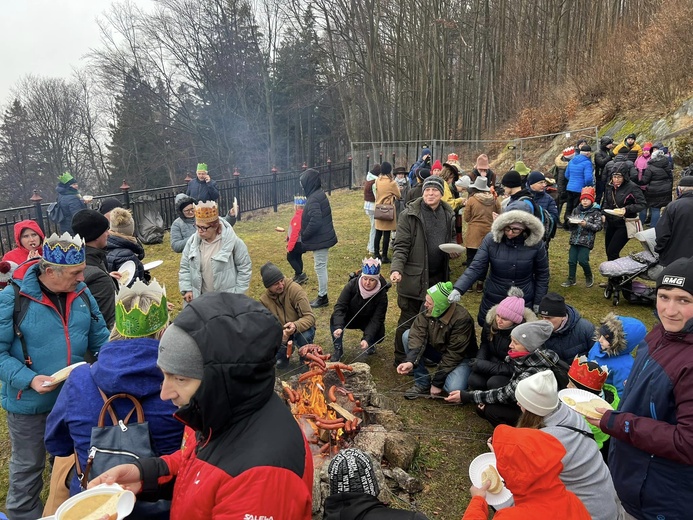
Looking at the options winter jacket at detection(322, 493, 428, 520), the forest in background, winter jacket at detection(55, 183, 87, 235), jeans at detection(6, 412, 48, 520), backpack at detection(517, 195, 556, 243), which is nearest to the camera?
winter jacket at detection(322, 493, 428, 520)

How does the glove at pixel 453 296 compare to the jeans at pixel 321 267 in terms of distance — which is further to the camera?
the jeans at pixel 321 267

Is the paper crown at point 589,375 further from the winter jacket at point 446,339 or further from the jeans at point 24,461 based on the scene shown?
the jeans at point 24,461

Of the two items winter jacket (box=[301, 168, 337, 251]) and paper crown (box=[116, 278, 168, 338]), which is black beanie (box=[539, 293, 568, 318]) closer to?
paper crown (box=[116, 278, 168, 338])

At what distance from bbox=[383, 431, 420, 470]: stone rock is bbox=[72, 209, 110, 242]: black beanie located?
2.99 m

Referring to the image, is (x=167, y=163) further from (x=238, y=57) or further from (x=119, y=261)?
(x=119, y=261)

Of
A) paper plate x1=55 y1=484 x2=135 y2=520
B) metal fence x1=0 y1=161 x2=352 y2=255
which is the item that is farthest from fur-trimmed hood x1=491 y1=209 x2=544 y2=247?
metal fence x1=0 y1=161 x2=352 y2=255

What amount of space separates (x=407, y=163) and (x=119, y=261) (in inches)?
703

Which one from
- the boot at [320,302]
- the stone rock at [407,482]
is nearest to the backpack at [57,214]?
the boot at [320,302]

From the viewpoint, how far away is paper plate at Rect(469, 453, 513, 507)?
8.34 feet

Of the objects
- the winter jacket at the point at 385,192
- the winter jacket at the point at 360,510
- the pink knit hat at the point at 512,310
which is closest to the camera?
the winter jacket at the point at 360,510

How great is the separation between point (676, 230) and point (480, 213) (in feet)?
8.41

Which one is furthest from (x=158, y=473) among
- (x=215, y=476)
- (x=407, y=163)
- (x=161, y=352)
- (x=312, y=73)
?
(x=312, y=73)

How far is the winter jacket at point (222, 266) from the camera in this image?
4840mm

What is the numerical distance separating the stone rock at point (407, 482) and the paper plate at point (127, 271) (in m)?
2.87
